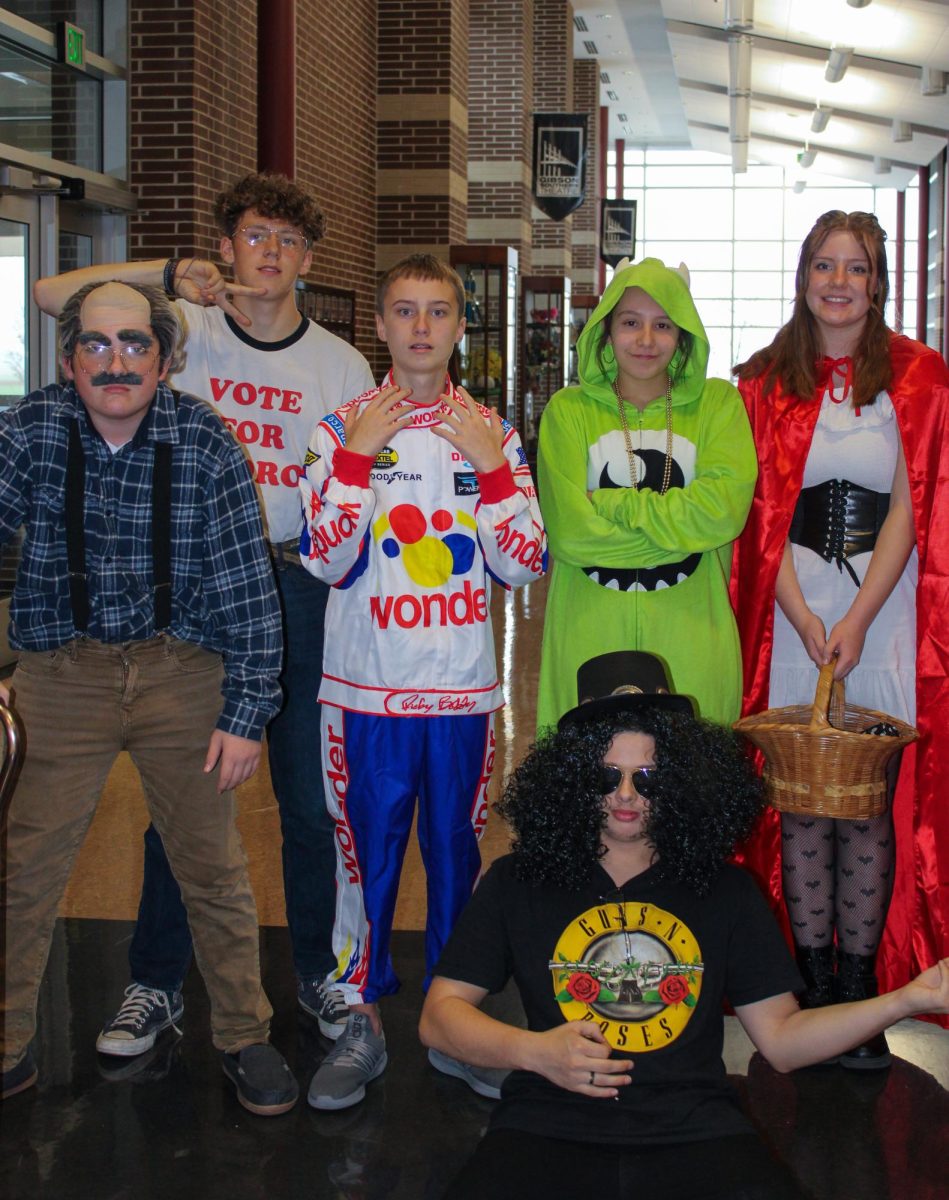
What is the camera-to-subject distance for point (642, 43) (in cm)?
2288

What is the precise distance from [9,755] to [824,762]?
1.59 meters

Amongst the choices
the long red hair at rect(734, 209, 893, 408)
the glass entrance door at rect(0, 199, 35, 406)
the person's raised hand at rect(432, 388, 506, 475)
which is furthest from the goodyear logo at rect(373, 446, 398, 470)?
the glass entrance door at rect(0, 199, 35, 406)

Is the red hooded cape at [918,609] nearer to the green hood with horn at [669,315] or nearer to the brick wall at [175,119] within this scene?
the green hood with horn at [669,315]

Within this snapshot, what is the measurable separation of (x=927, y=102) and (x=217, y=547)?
2204 centimetres

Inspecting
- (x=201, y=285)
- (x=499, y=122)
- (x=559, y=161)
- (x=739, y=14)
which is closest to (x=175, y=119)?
(x=201, y=285)

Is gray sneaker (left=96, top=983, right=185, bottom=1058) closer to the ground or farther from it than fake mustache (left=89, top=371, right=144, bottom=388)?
closer to the ground

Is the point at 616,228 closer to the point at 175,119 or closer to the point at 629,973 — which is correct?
the point at 175,119

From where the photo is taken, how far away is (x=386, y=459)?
282cm

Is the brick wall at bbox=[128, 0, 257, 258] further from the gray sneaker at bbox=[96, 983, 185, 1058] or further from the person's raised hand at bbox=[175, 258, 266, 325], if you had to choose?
the gray sneaker at bbox=[96, 983, 185, 1058]

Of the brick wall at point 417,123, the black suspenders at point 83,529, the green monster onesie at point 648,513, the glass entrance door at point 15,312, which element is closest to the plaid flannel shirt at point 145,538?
the black suspenders at point 83,529

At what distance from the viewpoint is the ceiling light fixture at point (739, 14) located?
15.2 meters

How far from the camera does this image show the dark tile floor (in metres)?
2.57

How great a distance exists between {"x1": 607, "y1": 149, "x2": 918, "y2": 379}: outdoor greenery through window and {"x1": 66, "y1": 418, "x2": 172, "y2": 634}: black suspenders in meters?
35.4

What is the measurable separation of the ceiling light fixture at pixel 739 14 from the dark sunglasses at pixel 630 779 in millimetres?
14935
